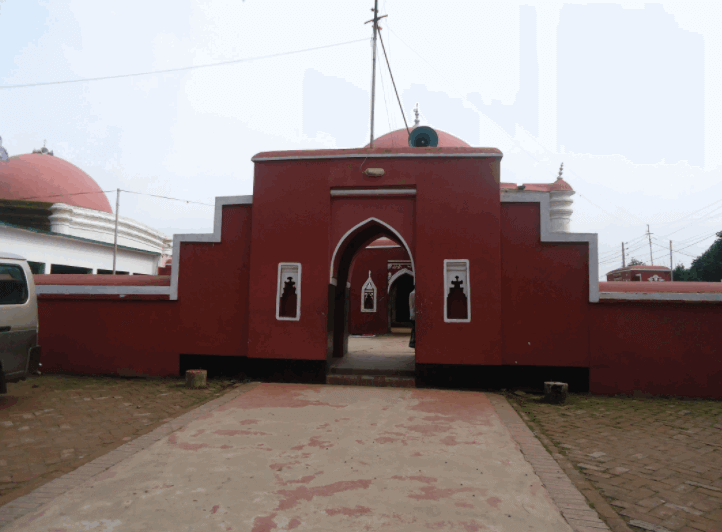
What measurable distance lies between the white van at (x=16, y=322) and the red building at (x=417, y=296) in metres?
2.04

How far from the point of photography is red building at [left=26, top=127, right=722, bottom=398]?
23.7ft

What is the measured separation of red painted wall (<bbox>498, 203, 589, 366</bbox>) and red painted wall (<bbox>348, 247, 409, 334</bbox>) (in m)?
10.2

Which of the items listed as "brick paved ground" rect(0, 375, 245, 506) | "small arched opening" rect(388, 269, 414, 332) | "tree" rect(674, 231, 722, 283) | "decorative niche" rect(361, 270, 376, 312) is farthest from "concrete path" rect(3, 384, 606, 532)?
"tree" rect(674, 231, 722, 283)

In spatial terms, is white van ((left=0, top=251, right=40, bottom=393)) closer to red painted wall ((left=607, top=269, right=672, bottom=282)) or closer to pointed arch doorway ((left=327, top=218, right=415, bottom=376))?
pointed arch doorway ((left=327, top=218, right=415, bottom=376))

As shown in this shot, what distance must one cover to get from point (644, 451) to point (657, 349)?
325 cm

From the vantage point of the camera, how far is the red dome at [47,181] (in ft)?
62.5

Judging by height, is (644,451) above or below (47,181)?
below

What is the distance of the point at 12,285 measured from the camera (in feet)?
20.1

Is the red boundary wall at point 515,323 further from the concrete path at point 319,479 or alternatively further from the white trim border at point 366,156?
the concrete path at point 319,479

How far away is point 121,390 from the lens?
7.05 metres

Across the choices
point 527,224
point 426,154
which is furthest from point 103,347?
point 527,224

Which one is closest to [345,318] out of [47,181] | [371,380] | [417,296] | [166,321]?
[371,380]

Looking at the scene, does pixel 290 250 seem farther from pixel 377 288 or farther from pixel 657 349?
pixel 377 288

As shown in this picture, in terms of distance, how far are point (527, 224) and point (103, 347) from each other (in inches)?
307
